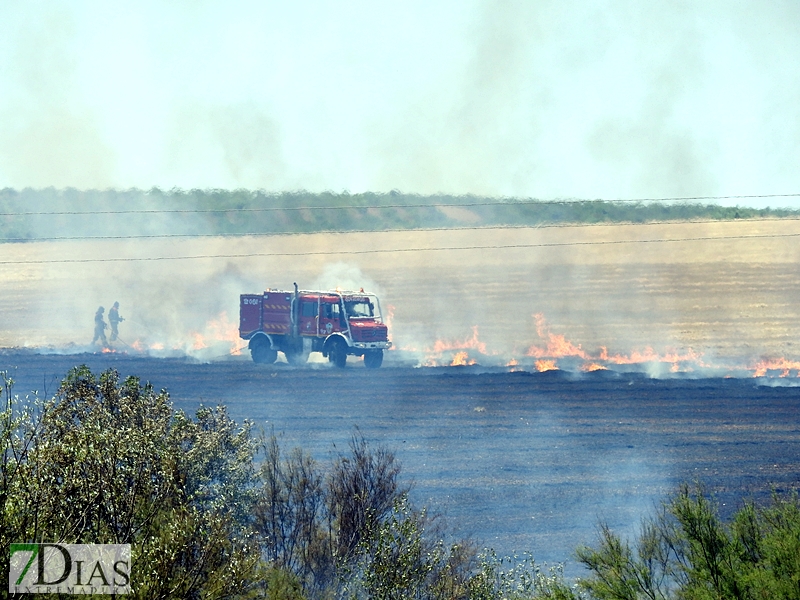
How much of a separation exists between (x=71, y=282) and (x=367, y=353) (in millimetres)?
30098

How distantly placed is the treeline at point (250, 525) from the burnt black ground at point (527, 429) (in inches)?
94.4

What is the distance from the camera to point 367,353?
39.4 m

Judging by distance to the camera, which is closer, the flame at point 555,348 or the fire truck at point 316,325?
the fire truck at point 316,325

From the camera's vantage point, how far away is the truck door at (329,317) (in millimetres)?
38062

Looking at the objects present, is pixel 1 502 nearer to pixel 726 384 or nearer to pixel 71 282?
pixel 726 384

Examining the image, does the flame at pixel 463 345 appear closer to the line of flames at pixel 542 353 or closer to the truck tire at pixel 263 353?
the line of flames at pixel 542 353

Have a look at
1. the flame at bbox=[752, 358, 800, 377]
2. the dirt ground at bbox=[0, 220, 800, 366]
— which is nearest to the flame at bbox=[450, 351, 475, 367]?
the dirt ground at bbox=[0, 220, 800, 366]

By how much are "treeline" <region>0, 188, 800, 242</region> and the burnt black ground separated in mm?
23849

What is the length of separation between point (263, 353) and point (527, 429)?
15.6 metres

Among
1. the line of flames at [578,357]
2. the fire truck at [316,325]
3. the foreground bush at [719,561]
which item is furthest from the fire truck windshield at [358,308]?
the foreground bush at [719,561]

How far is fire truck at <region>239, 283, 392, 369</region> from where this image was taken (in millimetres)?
38062

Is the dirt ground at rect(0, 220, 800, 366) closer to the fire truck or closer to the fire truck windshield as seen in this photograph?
the fire truck

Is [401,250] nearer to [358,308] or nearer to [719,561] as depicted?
[358,308]

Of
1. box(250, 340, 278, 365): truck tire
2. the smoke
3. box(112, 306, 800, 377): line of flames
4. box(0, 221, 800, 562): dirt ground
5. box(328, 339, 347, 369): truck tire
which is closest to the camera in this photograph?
box(0, 221, 800, 562): dirt ground
